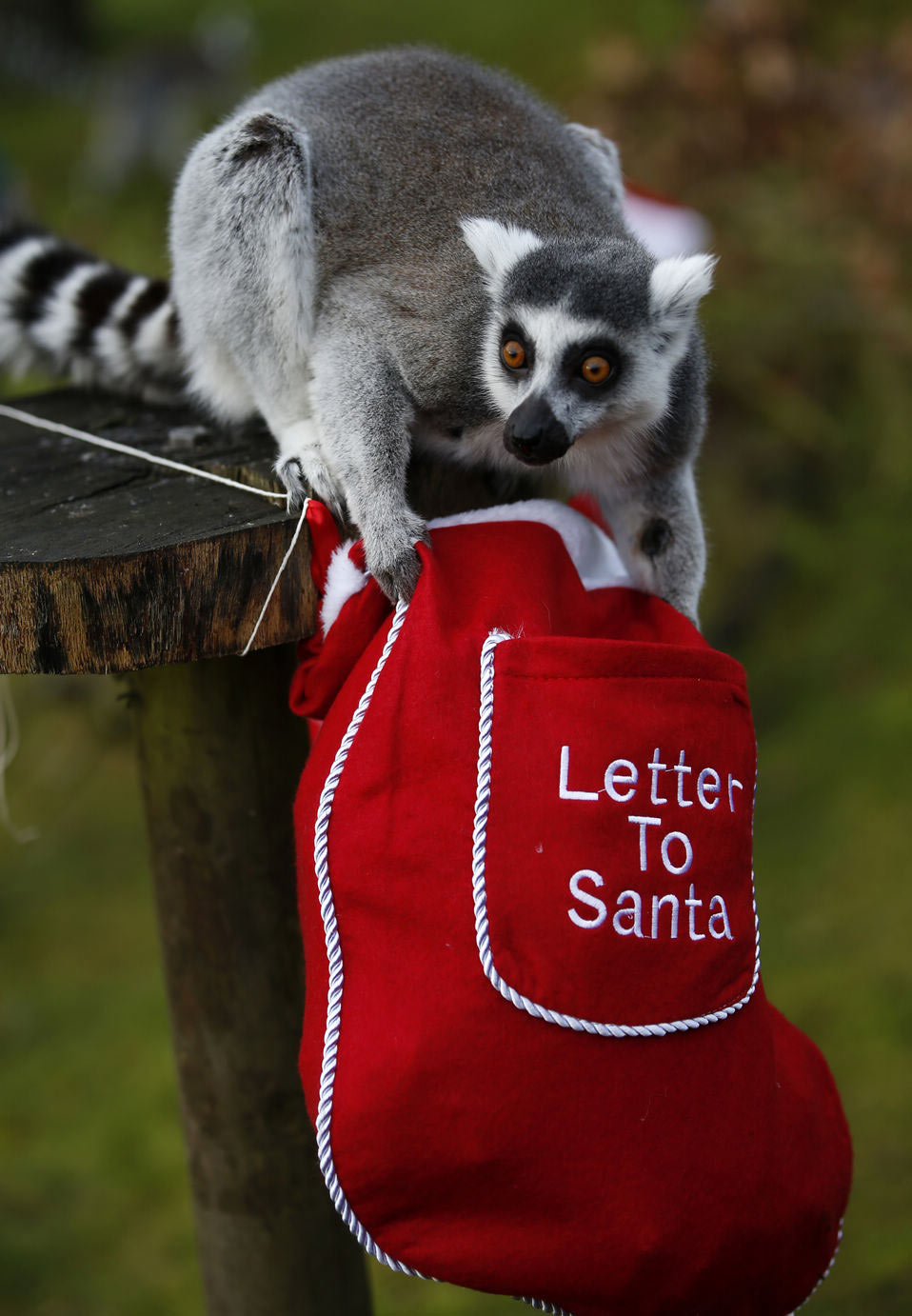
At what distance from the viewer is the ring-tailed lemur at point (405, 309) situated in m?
1.62

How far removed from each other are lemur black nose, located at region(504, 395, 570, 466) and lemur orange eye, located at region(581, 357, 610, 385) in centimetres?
10

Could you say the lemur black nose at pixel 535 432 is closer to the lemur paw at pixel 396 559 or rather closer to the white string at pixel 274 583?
the lemur paw at pixel 396 559

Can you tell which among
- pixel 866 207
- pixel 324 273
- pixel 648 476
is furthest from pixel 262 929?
pixel 866 207

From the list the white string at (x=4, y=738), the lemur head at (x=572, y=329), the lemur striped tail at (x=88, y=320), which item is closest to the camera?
the lemur head at (x=572, y=329)

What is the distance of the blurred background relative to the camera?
2.87 m

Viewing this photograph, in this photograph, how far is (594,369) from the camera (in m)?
1.61

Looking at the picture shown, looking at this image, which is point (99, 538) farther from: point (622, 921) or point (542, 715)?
point (622, 921)

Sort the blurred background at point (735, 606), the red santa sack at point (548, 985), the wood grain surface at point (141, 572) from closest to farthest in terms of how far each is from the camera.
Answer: the red santa sack at point (548, 985) < the wood grain surface at point (141, 572) < the blurred background at point (735, 606)

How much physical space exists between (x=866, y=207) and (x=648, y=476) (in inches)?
218

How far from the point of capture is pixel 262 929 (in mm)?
1759

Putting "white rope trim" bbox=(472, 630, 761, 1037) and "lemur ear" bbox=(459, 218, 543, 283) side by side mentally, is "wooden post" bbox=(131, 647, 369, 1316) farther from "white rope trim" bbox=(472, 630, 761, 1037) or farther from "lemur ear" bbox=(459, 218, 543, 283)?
"lemur ear" bbox=(459, 218, 543, 283)

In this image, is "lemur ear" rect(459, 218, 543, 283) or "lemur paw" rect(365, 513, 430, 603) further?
"lemur ear" rect(459, 218, 543, 283)

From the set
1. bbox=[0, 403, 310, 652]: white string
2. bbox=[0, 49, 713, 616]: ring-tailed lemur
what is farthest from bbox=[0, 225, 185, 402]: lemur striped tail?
bbox=[0, 403, 310, 652]: white string

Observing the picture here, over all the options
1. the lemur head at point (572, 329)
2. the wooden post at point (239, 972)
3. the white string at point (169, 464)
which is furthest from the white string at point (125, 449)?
the lemur head at point (572, 329)
